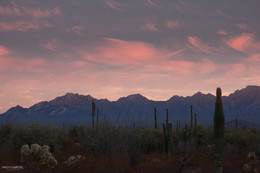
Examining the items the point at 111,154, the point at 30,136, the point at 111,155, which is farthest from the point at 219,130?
the point at 30,136

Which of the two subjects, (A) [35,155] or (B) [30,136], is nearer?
(A) [35,155]

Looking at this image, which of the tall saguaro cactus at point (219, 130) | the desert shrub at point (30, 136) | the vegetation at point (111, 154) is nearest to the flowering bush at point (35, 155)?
the vegetation at point (111, 154)

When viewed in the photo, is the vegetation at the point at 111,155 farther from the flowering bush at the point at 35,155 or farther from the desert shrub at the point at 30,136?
the flowering bush at the point at 35,155

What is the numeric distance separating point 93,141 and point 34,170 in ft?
14.2

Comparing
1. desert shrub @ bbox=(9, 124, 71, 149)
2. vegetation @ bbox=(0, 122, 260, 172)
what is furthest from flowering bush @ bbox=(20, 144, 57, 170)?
desert shrub @ bbox=(9, 124, 71, 149)

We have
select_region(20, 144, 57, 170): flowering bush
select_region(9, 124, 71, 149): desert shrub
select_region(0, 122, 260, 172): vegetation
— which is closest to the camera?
select_region(20, 144, 57, 170): flowering bush

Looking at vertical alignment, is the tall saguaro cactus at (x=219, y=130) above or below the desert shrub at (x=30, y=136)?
above

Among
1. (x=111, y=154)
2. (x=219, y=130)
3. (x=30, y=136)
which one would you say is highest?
(x=219, y=130)

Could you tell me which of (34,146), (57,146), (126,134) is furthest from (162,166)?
(57,146)

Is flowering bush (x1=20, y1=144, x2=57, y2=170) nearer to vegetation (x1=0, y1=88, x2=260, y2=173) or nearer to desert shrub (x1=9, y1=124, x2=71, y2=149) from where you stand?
vegetation (x1=0, y1=88, x2=260, y2=173)

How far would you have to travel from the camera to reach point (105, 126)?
1388 cm

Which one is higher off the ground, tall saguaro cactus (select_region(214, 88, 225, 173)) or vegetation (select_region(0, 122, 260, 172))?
tall saguaro cactus (select_region(214, 88, 225, 173))

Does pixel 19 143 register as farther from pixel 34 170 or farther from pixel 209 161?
pixel 209 161

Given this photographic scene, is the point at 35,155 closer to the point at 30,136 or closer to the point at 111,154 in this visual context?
the point at 111,154
